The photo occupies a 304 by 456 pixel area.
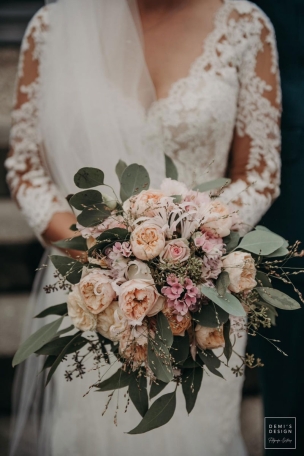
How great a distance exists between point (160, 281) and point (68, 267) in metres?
0.16

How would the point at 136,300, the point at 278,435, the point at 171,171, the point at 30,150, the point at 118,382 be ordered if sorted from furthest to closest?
the point at 30,150, the point at 278,435, the point at 171,171, the point at 118,382, the point at 136,300

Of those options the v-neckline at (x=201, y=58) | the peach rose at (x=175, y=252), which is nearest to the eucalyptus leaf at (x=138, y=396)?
the peach rose at (x=175, y=252)

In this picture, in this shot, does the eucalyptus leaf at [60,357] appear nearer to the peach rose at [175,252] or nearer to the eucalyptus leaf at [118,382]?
the eucalyptus leaf at [118,382]

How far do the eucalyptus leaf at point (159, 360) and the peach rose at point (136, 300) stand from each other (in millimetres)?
50

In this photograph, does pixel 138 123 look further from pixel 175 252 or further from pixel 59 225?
pixel 175 252

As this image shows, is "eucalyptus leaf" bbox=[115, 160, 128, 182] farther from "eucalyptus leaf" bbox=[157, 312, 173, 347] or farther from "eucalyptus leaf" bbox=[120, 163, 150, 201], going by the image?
"eucalyptus leaf" bbox=[157, 312, 173, 347]

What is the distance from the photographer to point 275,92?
100 cm

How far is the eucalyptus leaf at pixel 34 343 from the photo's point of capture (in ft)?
2.39

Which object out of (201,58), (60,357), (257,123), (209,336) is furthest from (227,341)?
(201,58)

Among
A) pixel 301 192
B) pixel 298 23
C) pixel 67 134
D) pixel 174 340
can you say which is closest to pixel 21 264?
pixel 67 134

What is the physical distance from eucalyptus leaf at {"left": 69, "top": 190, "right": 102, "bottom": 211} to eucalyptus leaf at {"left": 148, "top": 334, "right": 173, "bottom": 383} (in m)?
0.22

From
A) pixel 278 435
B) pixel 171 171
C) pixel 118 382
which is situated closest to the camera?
pixel 118 382

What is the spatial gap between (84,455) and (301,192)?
0.71 m

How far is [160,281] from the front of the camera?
646 mm
